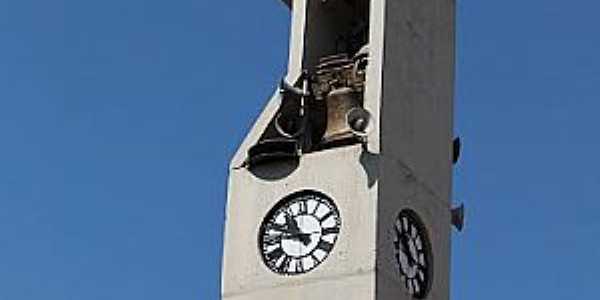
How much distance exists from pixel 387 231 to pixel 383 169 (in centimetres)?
95

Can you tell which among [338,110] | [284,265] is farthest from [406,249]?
[338,110]

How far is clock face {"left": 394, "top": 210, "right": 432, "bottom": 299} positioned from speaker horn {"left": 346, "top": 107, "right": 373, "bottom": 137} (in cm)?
136

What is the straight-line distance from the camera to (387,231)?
31688 millimetres

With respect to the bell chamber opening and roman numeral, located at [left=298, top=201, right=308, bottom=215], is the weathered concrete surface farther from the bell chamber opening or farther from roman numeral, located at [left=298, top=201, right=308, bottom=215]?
the bell chamber opening

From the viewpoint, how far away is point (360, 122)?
32375 mm

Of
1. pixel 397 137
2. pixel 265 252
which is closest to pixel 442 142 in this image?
pixel 397 137

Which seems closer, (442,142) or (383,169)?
(383,169)

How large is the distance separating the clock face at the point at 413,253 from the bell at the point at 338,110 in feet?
5.32

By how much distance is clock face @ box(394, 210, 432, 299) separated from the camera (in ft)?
105

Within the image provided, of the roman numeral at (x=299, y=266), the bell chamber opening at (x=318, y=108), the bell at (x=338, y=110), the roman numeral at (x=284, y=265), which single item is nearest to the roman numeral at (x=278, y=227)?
the roman numeral at (x=284, y=265)

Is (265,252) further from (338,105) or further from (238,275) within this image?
(338,105)

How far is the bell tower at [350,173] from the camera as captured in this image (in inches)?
1244

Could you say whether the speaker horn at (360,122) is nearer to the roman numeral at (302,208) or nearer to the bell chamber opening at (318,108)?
the bell chamber opening at (318,108)

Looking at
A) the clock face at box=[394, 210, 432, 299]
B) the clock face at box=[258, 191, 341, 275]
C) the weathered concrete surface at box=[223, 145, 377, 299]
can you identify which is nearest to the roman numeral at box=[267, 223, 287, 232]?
the clock face at box=[258, 191, 341, 275]
